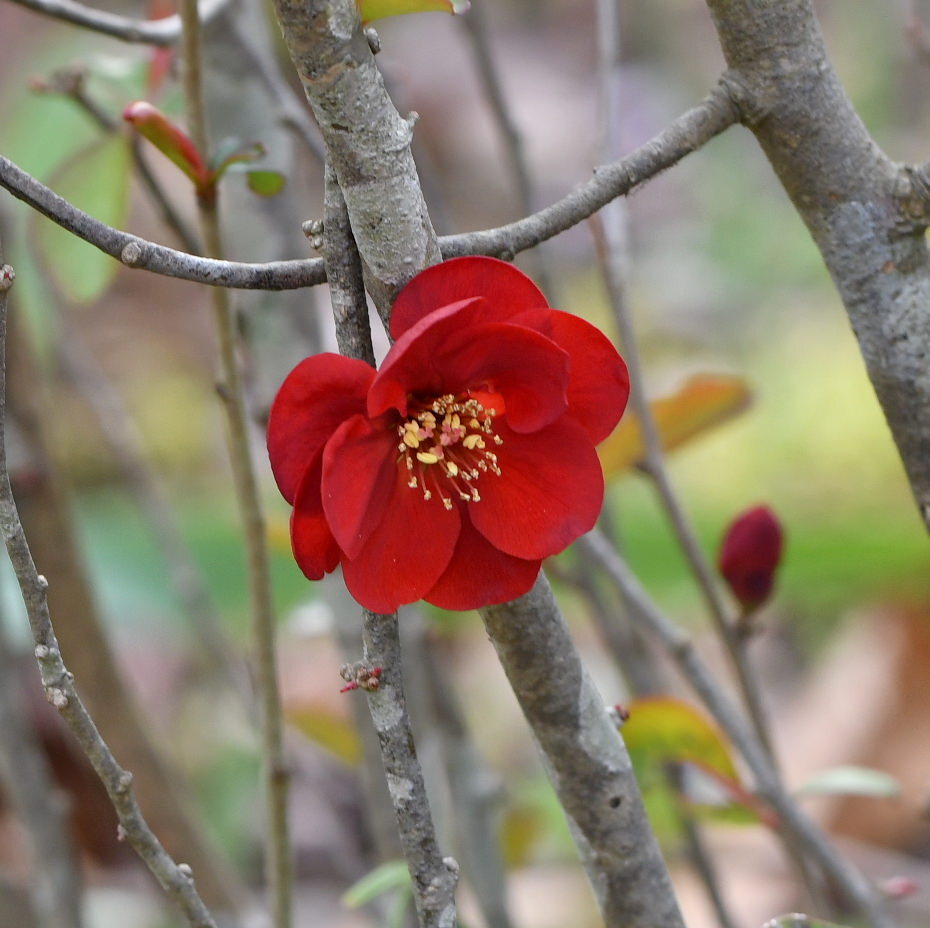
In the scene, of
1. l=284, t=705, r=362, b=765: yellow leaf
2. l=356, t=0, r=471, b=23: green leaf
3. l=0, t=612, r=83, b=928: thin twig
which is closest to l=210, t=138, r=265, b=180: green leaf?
l=356, t=0, r=471, b=23: green leaf

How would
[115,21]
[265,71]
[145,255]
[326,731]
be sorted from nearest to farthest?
[145,255]
[115,21]
[265,71]
[326,731]

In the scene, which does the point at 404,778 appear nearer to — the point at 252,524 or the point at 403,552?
the point at 403,552

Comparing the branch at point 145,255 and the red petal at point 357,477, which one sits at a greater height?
the branch at point 145,255

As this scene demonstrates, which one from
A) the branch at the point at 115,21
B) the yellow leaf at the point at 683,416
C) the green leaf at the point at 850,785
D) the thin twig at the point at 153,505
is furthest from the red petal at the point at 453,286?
the thin twig at the point at 153,505

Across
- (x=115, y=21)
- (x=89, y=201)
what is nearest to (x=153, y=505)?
(x=89, y=201)

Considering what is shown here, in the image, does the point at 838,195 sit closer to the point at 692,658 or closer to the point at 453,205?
the point at 692,658

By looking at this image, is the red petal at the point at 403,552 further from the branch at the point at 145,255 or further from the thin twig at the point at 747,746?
the thin twig at the point at 747,746
